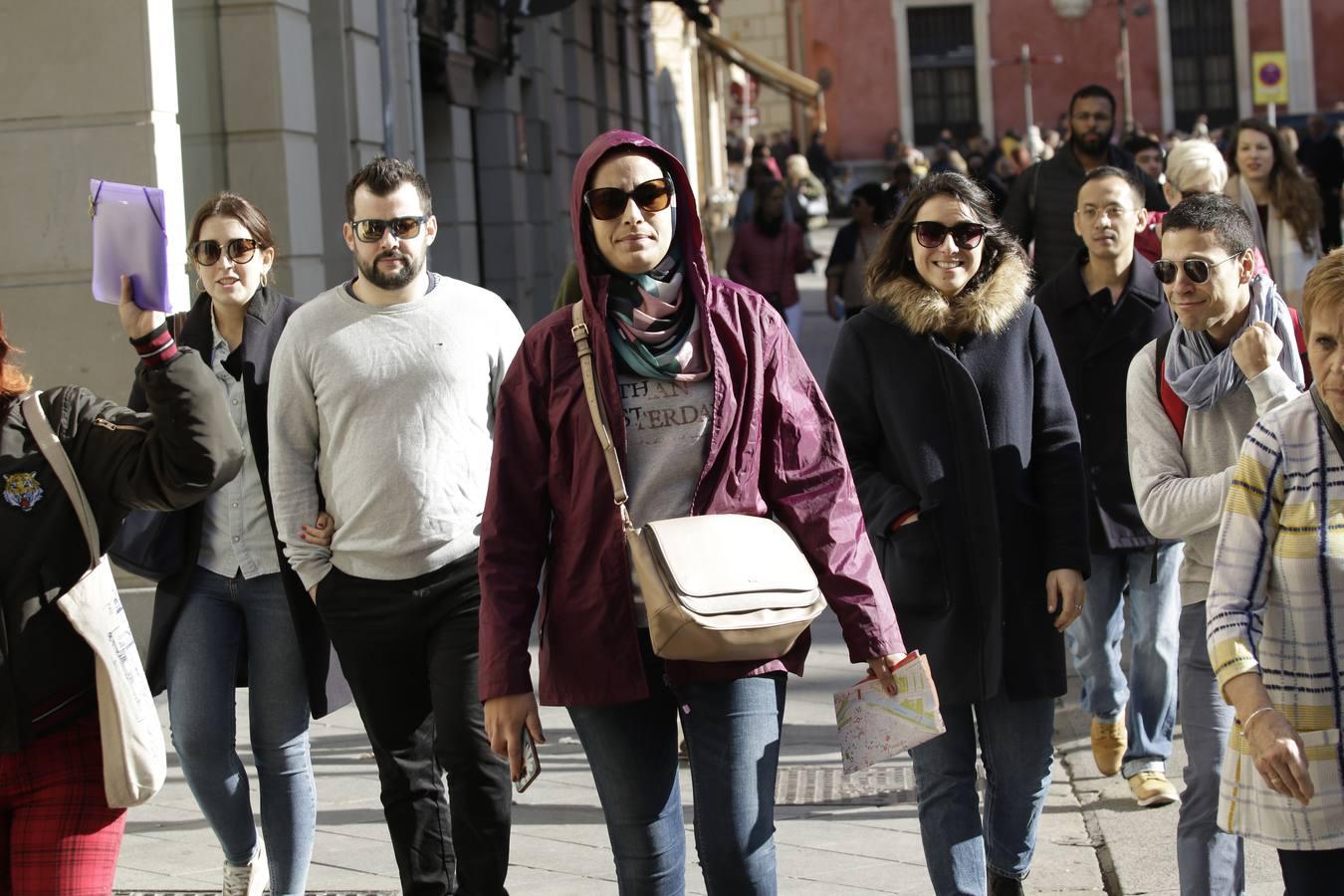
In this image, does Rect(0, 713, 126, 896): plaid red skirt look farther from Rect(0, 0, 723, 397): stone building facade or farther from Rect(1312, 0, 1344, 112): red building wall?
Rect(1312, 0, 1344, 112): red building wall

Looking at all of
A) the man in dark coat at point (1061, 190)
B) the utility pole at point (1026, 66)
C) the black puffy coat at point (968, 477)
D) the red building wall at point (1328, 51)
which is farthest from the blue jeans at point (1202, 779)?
the red building wall at point (1328, 51)

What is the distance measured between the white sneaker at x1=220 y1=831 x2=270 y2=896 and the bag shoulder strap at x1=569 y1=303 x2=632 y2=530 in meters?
1.99

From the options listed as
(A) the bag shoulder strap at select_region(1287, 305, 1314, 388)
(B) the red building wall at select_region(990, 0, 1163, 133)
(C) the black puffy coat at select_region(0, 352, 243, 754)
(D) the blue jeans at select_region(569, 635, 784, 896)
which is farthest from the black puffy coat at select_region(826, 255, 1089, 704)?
(B) the red building wall at select_region(990, 0, 1163, 133)

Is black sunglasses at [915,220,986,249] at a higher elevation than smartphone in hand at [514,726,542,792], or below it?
higher

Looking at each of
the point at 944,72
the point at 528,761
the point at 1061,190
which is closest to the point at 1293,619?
the point at 528,761

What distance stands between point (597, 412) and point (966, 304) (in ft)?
4.27

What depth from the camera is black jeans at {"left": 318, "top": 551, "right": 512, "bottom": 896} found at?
488 cm

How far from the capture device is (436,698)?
4.91 m

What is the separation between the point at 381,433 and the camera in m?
4.96

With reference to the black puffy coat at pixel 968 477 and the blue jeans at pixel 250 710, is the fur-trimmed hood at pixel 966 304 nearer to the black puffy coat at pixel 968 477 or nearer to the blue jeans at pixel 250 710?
the black puffy coat at pixel 968 477

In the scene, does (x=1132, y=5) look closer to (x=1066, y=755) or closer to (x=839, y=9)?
(x=839, y=9)

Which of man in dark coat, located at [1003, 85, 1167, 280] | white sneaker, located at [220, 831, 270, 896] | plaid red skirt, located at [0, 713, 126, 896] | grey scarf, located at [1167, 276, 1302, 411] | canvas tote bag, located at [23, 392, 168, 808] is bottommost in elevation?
white sneaker, located at [220, 831, 270, 896]

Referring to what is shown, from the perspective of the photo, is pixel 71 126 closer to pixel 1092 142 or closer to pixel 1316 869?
pixel 1092 142

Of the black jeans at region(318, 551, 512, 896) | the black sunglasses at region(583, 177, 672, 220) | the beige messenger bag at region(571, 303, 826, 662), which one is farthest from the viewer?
the black jeans at region(318, 551, 512, 896)
